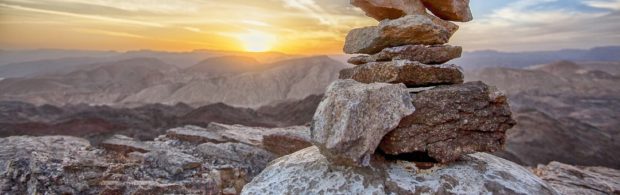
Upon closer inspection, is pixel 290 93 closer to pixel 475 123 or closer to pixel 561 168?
pixel 561 168

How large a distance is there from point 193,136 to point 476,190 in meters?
20.5

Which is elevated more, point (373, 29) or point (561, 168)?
point (373, 29)

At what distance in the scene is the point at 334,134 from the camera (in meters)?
6.83

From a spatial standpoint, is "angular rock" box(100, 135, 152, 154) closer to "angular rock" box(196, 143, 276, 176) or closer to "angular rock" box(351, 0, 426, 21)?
"angular rock" box(196, 143, 276, 176)

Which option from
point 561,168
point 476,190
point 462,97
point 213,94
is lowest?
point 213,94

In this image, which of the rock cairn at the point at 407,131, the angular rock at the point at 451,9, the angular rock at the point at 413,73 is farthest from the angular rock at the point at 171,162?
the angular rock at the point at 451,9

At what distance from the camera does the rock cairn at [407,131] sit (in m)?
6.88

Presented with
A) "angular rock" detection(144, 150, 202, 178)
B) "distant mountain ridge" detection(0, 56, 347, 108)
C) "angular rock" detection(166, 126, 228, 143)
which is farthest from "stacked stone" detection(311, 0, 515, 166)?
"distant mountain ridge" detection(0, 56, 347, 108)

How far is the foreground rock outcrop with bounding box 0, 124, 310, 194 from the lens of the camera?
47.5 feet

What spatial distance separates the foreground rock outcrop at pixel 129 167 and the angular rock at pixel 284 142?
163 mm

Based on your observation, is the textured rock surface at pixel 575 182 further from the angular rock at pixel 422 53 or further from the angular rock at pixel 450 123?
the angular rock at pixel 422 53

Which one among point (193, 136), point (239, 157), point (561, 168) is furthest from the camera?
point (193, 136)

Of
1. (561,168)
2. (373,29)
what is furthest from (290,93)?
(373,29)

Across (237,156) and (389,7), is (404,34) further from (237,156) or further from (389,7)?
(237,156)
